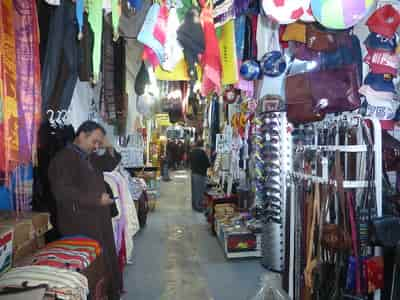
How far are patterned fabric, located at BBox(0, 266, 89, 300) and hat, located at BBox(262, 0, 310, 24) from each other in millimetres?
2084

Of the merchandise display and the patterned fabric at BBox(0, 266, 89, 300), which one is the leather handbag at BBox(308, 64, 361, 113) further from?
the patterned fabric at BBox(0, 266, 89, 300)

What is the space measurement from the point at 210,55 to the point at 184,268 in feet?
8.85

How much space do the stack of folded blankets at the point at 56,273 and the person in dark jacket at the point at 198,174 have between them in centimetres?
578

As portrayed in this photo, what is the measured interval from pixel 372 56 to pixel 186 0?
161cm

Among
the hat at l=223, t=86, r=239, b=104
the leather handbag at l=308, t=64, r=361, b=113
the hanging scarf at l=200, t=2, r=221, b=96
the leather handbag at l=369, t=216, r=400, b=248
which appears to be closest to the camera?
the leather handbag at l=369, t=216, r=400, b=248

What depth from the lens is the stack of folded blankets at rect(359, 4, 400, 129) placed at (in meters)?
3.17

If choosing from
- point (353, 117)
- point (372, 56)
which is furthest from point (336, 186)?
point (372, 56)

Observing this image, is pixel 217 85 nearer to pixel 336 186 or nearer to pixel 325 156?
pixel 325 156

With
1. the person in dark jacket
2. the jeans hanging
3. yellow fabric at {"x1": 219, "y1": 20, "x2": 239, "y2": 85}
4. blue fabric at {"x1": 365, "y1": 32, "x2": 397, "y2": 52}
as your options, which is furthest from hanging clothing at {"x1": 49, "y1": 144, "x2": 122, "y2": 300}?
the person in dark jacket

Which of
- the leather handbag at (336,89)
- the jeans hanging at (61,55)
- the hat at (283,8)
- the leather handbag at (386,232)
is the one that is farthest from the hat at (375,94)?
the jeans hanging at (61,55)

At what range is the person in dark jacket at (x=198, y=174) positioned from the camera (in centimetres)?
827

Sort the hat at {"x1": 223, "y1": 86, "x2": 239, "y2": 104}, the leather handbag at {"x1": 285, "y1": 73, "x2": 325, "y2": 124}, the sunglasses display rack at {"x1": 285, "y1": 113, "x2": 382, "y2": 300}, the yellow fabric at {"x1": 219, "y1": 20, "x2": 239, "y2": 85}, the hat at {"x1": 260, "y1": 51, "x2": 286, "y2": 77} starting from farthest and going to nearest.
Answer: the hat at {"x1": 223, "y1": 86, "x2": 239, "y2": 104}
the hat at {"x1": 260, "y1": 51, "x2": 286, "y2": 77}
the yellow fabric at {"x1": 219, "y1": 20, "x2": 239, "y2": 85}
the leather handbag at {"x1": 285, "y1": 73, "x2": 325, "y2": 124}
the sunglasses display rack at {"x1": 285, "y1": 113, "x2": 382, "y2": 300}

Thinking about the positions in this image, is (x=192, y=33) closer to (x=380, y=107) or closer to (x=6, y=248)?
(x=380, y=107)

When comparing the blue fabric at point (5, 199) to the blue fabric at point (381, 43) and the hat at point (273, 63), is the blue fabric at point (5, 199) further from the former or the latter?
the blue fabric at point (381, 43)
